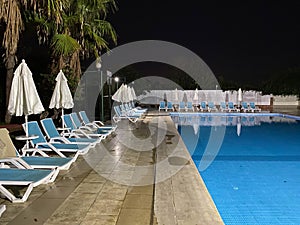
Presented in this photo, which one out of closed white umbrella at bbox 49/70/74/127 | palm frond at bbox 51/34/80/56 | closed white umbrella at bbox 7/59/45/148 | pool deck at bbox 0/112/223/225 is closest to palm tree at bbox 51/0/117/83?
palm frond at bbox 51/34/80/56

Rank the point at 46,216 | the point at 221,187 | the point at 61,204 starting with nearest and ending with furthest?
the point at 46,216 → the point at 61,204 → the point at 221,187

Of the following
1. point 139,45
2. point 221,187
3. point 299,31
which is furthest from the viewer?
point 299,31

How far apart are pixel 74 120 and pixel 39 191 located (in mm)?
3743

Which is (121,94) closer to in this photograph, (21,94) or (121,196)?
(21,94)

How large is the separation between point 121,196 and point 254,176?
3.40 metres

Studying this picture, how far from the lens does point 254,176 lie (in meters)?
6.02

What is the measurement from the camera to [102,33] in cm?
1012

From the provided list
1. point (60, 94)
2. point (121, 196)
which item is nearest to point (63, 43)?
point (60, 94)

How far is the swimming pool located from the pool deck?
754 millimetres

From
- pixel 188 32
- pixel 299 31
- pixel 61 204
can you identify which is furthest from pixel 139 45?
pixel 61 204

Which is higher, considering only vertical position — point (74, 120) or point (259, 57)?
point (259, 57)

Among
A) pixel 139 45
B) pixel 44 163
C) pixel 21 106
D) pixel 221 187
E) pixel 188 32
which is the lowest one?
pixel 221 187

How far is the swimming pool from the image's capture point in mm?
4410

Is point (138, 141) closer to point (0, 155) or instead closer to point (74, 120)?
point (74, 120)
